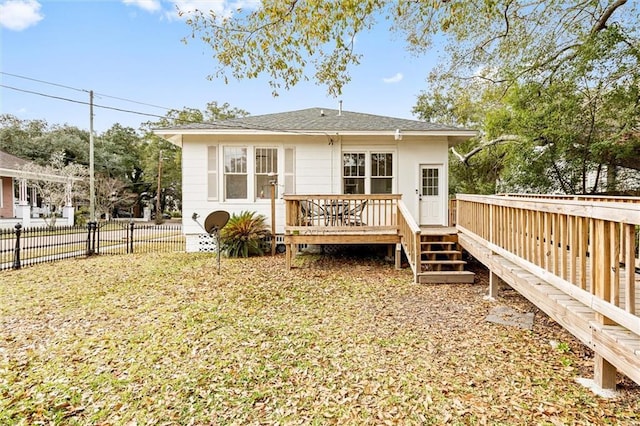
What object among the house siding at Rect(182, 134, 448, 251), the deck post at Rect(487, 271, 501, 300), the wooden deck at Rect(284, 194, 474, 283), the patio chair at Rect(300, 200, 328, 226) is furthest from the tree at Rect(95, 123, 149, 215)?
the deck post at Rect(487, 271, 501, 300)

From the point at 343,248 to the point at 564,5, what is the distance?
342 inches

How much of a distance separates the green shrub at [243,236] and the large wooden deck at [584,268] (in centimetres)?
588

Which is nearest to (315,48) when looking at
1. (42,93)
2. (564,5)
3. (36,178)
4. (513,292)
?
(513,292)

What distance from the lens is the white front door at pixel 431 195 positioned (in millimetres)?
9359

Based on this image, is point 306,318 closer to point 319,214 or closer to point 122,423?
point 122,423

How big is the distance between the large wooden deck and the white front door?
4.53m

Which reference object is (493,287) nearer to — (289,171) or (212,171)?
(289,171)

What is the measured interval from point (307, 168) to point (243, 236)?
261 centimetres

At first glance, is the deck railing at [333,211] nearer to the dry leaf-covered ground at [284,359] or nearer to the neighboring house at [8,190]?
the dry leaf-covered ground at [284,359]

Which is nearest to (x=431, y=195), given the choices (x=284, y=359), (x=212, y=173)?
(x=212, y=173)

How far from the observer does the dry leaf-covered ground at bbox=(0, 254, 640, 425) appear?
102 inches

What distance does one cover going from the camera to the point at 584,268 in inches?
108

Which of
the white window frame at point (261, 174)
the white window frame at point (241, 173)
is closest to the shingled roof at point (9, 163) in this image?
the white window frame at point (241, 173)

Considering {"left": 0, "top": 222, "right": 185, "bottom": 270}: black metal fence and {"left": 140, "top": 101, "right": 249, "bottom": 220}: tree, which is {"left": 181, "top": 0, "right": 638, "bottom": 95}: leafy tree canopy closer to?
{"left": 0, "top": 222, "right": 185, "bottom": 270}: black metal fence
